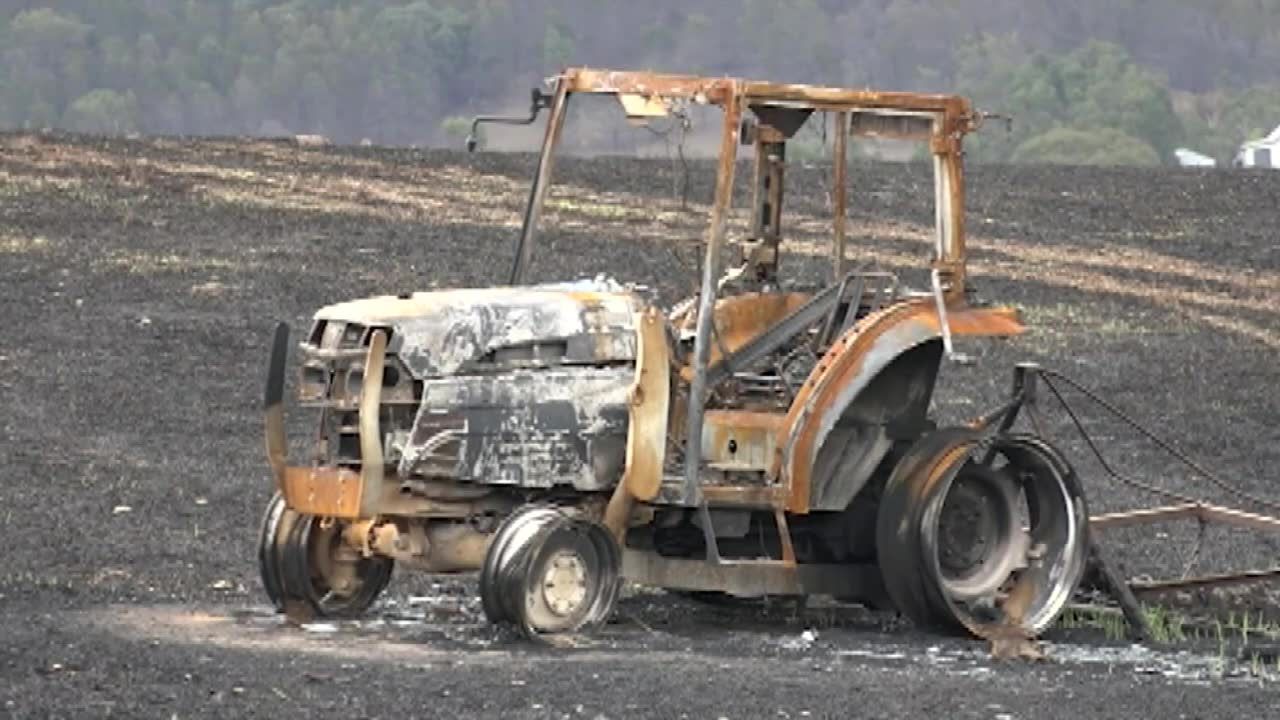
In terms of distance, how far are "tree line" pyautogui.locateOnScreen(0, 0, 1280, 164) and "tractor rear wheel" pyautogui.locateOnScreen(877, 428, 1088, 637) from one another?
55919 mm

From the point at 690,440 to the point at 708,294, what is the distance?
24.2 inches

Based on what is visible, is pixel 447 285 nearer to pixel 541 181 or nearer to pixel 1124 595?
pixel 541 181

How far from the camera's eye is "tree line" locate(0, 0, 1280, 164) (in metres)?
77.8

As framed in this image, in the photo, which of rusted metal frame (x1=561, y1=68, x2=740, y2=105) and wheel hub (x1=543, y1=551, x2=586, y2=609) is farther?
rusted metal frame (x1=561, y1=68, x2=740, y2=105)

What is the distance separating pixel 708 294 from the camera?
14.7m

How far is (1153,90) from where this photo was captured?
82.7 m

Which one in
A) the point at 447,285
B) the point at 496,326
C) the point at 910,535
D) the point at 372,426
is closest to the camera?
the point at 372,426

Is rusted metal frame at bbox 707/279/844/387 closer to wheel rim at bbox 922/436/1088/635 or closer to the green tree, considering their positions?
wheel rim at bbox 922/436/1088/635

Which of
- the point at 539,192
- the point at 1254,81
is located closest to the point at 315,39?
the point at 1254,81

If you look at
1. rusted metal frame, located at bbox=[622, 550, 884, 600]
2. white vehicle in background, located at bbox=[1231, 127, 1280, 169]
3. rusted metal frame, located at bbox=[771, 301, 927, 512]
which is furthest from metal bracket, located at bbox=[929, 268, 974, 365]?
white vehicle in background, located at bbox=[1231, 127, 1280, 169]

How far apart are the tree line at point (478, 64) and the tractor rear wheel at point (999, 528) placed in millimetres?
55919

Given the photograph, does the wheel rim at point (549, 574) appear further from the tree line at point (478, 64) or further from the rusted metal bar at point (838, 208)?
the tree line at point (478, 64)

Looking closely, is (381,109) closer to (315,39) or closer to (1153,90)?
(315,39)

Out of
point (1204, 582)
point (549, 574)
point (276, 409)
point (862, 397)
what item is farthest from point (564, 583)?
point (1204, 582)
